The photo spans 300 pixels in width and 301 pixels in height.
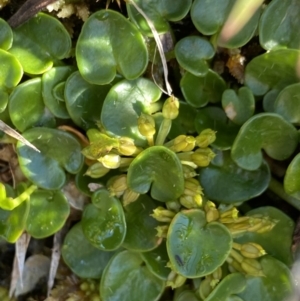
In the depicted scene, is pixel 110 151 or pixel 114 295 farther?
pixel 114 295

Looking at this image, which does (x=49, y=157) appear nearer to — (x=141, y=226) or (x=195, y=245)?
(x=141, y=226)

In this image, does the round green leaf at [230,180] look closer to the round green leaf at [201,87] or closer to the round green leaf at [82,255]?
the round green leaf at [201,87]

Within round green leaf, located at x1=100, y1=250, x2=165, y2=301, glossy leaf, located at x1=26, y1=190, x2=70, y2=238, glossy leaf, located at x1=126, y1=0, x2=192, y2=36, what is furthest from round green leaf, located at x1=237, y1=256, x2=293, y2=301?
glossy leaf, located at x1=126, y1=0, x2=192, y2=36

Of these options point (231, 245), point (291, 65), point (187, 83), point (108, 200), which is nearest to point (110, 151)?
point (108, 200)

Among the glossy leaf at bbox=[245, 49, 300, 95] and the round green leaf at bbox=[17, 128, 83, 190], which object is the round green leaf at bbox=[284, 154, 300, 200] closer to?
the glossy leaf at bbox=[245, 49, 300, 95]

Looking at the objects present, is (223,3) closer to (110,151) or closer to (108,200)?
(110,151)

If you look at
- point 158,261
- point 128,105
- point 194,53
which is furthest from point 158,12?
point 158,261
